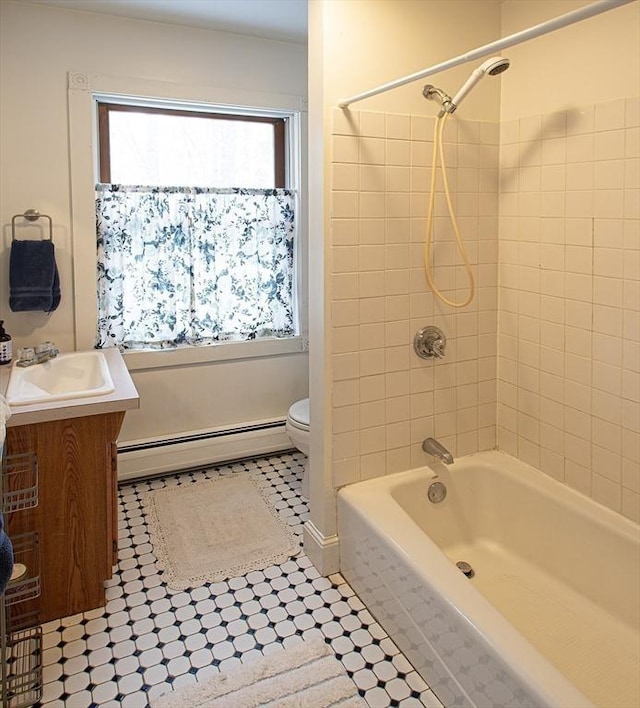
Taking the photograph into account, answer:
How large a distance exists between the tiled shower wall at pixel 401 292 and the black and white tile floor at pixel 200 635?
480mm

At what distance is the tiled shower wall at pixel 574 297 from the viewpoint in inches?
75.8

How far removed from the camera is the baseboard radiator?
3133 millimetres

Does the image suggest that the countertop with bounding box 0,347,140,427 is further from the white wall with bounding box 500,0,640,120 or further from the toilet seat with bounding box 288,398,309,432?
the white wall with bounding box 500,0,640,120

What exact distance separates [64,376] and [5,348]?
29 cm

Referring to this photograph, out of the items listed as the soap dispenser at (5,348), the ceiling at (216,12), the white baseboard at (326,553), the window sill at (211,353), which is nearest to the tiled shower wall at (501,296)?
the white baseboard at (326,553)

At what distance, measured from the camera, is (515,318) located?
2402mm

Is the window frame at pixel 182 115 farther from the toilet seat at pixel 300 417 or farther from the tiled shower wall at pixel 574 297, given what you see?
the tiled shower wall at pixel 574 297

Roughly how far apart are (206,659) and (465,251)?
175 centimetres

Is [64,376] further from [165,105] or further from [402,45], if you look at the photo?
[402,45]

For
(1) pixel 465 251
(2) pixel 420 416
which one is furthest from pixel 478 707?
(1) pixel 465 251

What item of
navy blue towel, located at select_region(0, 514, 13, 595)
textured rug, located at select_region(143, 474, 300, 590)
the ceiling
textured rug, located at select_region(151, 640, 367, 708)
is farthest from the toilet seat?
the ceiling

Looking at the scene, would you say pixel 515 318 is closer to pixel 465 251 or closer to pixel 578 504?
pixel 465 251

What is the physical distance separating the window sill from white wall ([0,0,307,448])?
43 millimetres

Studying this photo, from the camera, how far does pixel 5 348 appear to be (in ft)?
8.66
